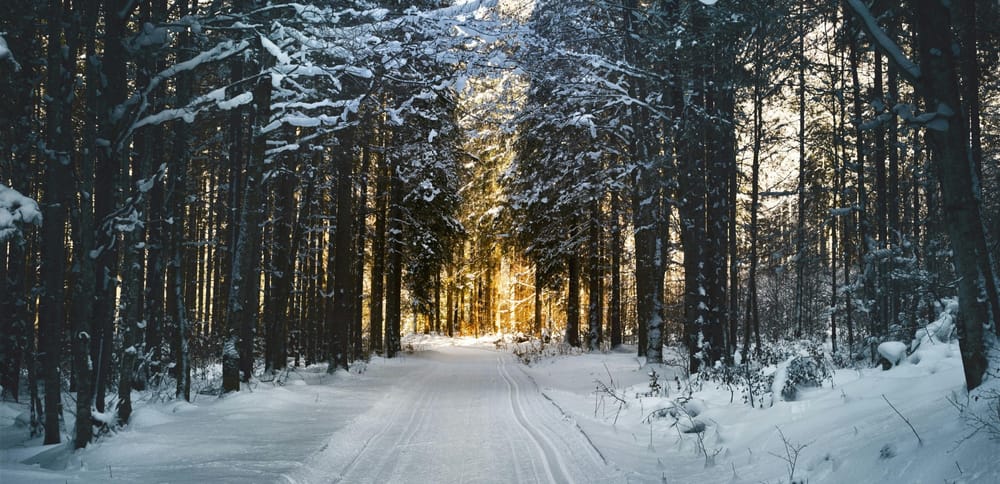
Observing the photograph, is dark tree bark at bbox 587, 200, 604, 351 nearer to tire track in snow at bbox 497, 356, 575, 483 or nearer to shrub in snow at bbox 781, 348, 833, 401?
tire track in snow at bbox 497, 356, 575, 483

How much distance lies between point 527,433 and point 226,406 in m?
5.16

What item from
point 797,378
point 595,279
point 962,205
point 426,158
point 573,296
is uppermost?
point 426,158

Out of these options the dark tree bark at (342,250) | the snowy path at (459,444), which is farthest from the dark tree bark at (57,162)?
the dark tree bark at (342,250)

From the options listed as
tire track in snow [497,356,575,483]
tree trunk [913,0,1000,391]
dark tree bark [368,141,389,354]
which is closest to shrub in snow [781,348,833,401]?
tree trunk [913,0,1000,391]

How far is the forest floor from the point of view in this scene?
15.8 feet

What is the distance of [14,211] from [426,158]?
1487 centimetres

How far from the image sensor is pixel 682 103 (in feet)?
43.5

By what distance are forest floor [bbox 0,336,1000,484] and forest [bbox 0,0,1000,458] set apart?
2.62ft

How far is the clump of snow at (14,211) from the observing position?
5715 mm

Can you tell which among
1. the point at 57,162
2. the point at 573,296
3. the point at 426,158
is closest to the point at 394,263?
the point at 426,158

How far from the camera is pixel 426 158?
66.9ft

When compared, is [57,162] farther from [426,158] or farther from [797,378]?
[426,158]

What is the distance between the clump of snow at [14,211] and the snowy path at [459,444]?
12.1 feet

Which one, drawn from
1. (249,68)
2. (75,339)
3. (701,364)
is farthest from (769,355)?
(249,68)
